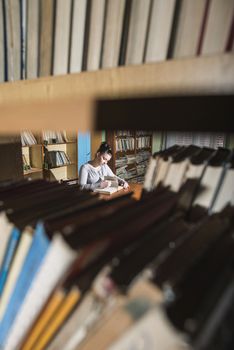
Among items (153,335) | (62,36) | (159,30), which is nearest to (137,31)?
(159,30)

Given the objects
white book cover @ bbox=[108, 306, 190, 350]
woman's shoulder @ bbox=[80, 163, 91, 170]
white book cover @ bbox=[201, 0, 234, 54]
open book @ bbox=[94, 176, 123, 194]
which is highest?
white book cover @ bbox=[201, 0, 234, 54]

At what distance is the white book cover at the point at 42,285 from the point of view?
1.02 ft

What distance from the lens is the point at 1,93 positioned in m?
0.46

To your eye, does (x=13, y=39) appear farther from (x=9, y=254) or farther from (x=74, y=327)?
(x=74, y=327)

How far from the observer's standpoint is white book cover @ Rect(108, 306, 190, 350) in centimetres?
24

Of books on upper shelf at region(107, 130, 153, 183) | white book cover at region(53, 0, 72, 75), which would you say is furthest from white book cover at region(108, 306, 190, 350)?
books on upper shelf at region(107, 130, 153, 183)

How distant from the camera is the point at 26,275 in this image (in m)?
0.38

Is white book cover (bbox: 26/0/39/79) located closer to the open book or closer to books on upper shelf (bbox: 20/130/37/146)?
the open book

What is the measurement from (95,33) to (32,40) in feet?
0.56

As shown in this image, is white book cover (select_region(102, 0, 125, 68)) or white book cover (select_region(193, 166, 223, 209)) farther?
white book cover (select_region(193, 166, 223, 209))

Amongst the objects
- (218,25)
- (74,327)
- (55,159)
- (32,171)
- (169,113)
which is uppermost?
(218,25)

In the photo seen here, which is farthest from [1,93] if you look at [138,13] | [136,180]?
[136,180]

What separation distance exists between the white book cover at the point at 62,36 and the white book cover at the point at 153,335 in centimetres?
42

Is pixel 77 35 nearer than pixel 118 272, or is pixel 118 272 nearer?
pixel 118 272
